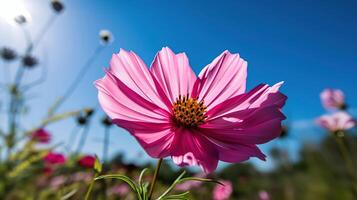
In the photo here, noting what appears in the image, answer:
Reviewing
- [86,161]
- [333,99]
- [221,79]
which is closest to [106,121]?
[86,161]

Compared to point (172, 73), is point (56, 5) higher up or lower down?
higher up

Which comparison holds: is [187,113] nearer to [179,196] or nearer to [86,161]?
[179,196]

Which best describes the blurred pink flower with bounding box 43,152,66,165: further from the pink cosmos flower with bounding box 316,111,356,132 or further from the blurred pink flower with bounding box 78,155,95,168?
the pink cosmos flower with bounding box 316,111,356,132

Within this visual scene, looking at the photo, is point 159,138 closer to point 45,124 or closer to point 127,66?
point 127,66

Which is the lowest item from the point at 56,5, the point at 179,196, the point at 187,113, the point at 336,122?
the point at 179,196

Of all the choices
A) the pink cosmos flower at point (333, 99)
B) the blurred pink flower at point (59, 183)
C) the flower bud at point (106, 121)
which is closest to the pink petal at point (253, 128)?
the blurred pink flower at point (59, 183)

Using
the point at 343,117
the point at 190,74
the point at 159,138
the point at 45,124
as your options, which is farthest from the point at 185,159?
the point at 343,117

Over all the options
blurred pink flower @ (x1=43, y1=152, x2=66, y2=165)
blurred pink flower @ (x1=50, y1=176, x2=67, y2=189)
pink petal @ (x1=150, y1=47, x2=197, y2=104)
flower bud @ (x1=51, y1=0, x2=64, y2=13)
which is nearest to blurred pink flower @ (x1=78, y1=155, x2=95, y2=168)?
blurred pink flower @ (x1=50, y1=176, x2=67, y2=189)
